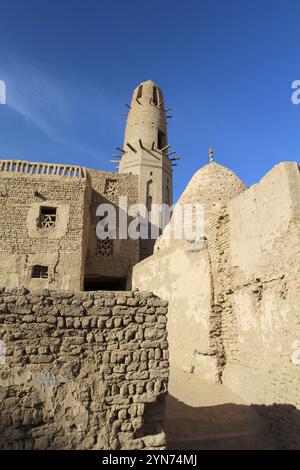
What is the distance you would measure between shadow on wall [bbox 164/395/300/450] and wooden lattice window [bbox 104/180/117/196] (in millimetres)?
11947

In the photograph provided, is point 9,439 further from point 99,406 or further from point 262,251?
point 262,251

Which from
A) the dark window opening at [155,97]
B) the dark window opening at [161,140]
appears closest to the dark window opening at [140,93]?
the dark window opening at [155,97]

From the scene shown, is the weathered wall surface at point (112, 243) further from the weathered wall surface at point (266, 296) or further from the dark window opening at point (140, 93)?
the dark window opening at point (140, 93)

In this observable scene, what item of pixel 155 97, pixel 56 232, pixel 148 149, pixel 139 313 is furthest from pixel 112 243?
pixel 155 97

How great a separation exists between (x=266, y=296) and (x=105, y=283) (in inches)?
435

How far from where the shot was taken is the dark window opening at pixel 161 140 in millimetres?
23375

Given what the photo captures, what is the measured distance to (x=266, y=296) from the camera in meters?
6.25

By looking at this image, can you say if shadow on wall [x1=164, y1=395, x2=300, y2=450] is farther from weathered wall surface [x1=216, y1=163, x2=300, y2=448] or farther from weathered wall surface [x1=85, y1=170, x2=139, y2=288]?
weathered wall surface [x1=85, y1=170, x2=139, y2=288]

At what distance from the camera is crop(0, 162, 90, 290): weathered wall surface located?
38.0ft

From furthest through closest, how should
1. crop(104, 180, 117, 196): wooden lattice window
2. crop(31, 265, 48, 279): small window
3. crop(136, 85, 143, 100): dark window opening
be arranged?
crop(136, 85, 143, 100): dark window opening
crop(104, 180, 117, 196): wooden lattice window
crop(31, 265, 48, 279): small window

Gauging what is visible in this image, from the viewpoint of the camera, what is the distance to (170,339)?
9.37m

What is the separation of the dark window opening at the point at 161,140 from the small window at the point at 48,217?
42.3 feet

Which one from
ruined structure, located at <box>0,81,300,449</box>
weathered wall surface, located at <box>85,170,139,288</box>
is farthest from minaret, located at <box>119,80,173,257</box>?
ruined structure, located at <box>0,81,300,449</box>

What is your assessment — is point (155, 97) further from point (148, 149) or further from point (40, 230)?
point (40, 230)
